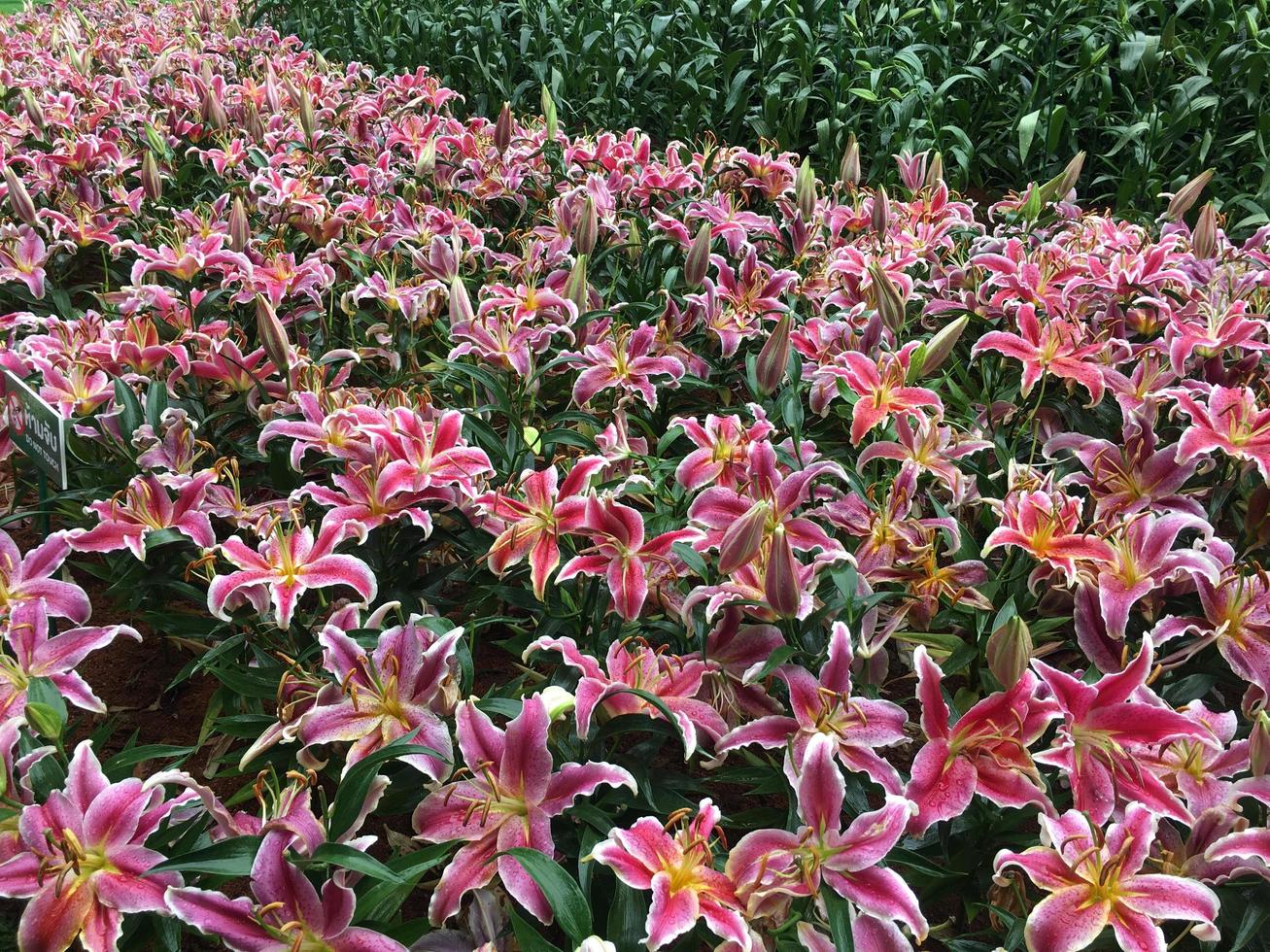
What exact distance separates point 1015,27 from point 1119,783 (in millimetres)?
3245

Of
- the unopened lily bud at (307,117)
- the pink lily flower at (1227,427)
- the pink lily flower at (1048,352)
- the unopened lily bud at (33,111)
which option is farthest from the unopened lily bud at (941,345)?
the unopened lily bud at (33,111)

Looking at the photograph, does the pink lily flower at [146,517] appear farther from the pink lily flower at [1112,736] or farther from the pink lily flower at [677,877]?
the pink lily flower at [1112,736]

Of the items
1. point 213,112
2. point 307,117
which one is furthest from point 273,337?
point 213,112

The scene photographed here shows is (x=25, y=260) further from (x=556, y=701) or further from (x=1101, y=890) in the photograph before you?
(x=1101, y=890)

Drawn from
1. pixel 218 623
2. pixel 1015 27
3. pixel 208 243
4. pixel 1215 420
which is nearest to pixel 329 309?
pixel 208 243

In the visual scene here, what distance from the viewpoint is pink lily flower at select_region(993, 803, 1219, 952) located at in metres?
0.86

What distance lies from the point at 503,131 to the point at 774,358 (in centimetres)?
159

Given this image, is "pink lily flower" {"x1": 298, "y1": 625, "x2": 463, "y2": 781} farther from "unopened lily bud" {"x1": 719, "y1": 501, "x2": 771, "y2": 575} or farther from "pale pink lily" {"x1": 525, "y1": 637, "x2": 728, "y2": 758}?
"unopened lily bud" {"x1": 719, "y1": 501, "x2": 771, "y2": 575}

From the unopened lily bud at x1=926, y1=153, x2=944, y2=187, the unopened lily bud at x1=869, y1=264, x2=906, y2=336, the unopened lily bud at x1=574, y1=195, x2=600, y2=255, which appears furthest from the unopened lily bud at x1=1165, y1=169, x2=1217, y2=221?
the unopened lily bud at x1=574, y1=195, x2=600, y2=255

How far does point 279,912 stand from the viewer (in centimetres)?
86

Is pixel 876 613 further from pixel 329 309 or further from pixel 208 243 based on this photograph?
pixel 208 243

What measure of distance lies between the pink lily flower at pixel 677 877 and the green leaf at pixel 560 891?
0.04m

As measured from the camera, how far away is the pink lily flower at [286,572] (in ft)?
3.70

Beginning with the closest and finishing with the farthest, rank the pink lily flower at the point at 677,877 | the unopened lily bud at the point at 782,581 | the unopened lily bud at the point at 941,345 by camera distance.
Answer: the pink lily flower at the point at 677,877 → the unopened lily bud at the point at 782,581 → the unopened lily bud at the point at 941,345
